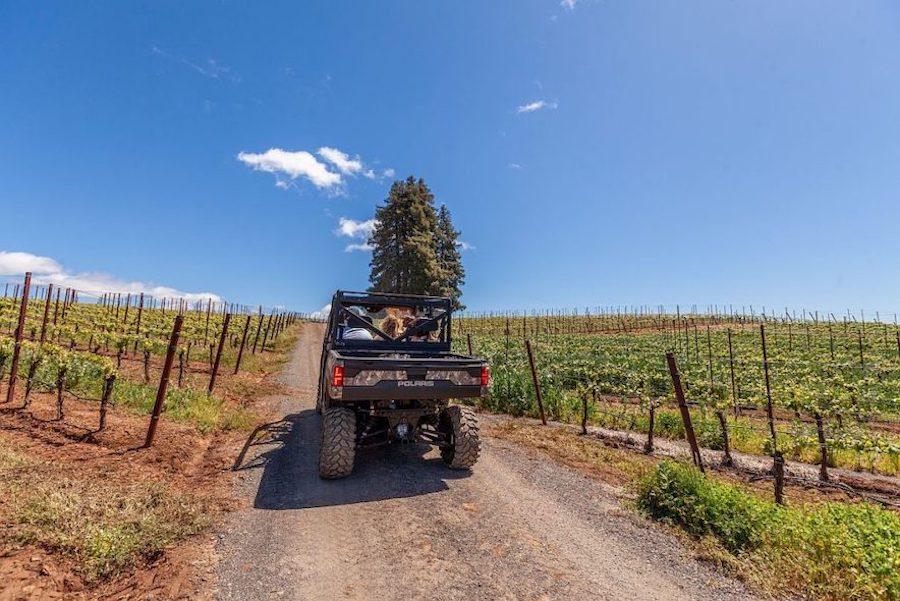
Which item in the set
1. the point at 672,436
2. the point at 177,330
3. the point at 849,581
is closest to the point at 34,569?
the point at 177,330

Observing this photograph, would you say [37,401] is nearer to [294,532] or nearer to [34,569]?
[34,569]

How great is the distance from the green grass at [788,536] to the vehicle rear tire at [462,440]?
92.6 inches

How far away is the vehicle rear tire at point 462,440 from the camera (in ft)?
21.0

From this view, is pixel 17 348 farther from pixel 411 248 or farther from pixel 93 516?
pixel 411 248

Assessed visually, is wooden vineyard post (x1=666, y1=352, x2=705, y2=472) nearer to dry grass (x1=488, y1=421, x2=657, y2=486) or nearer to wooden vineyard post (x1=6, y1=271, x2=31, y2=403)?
dry grass (x1=488, y1=421, x2=657, y2=486)

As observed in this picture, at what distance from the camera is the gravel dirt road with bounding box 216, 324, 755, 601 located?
3.57 metres

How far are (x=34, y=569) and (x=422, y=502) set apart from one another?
3.56 metres

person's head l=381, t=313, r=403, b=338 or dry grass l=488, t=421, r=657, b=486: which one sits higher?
person's head l=381, t=313, r=403, b=338

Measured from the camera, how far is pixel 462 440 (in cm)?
641

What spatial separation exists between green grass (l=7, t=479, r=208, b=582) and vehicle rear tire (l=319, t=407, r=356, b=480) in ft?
5.04

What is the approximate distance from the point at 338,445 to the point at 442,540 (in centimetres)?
213

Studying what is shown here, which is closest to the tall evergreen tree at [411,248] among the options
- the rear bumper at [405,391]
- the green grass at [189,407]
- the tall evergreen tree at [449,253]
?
the tall evergreen tree at [449,253]

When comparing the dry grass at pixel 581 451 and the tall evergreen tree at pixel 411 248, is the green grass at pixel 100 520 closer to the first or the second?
the dry grass at pixel 581 451

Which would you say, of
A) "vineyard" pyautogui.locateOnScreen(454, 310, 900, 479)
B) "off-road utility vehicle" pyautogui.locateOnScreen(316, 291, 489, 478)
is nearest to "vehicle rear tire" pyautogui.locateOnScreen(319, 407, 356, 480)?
"off-road utility vehicle" pyautogui.locateOnScreen(316, 291, 489, 478)
